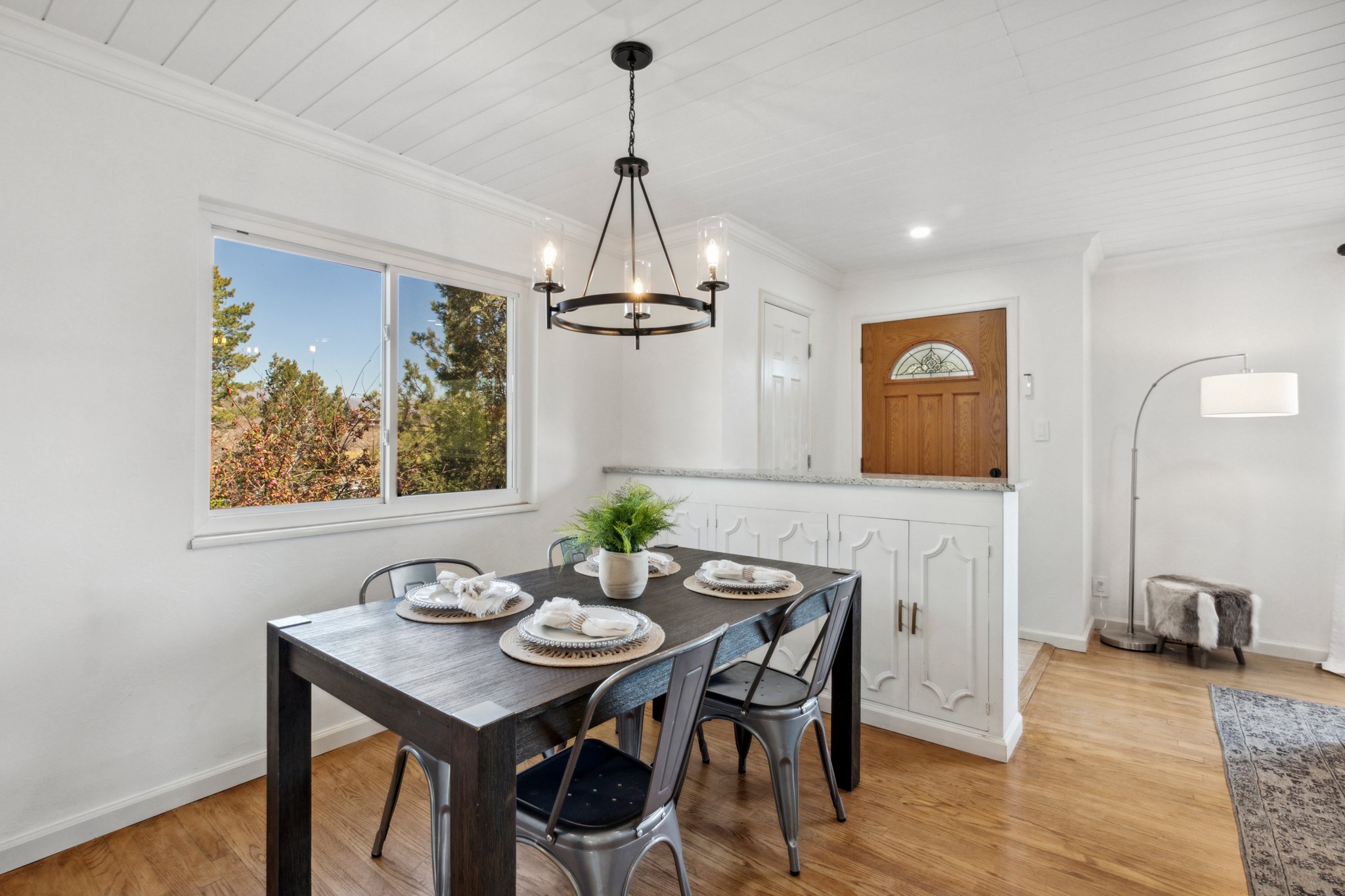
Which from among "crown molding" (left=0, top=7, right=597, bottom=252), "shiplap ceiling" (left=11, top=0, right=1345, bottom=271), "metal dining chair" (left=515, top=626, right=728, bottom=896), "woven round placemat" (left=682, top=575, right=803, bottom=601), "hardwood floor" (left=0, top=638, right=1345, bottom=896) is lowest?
"hardwood floor" (left=0, top=638, right=1345, bottom=896)

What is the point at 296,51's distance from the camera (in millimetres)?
1929

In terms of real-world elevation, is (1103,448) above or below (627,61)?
below

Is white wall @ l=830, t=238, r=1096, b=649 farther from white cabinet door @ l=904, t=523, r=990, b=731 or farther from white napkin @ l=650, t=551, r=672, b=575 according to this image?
white napkin @ l=650, t=551, r=672, b=575

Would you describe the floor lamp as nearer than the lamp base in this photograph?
Yes

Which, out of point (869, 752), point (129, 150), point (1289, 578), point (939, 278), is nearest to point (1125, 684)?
point (1289, 578)

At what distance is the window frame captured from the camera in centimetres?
219

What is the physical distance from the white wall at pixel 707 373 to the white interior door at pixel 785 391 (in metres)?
0.10

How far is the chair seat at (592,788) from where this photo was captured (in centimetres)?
134

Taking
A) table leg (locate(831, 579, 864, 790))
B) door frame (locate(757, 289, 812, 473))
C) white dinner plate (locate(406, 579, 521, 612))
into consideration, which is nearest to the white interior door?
door frame (locate(757, 289, 812, 473))

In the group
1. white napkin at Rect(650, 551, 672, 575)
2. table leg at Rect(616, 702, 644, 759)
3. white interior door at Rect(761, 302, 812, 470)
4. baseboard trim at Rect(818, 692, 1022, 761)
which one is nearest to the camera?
table leg at Rect(616, 702, 644, 759)

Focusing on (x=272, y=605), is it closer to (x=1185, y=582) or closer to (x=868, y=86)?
(x=868, y=86)

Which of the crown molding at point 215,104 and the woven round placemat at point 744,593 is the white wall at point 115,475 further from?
the woven round placemat at point 744,593

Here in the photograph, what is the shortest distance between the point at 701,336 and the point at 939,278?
1.89 meters

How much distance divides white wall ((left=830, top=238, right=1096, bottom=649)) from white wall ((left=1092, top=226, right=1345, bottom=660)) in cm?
39
